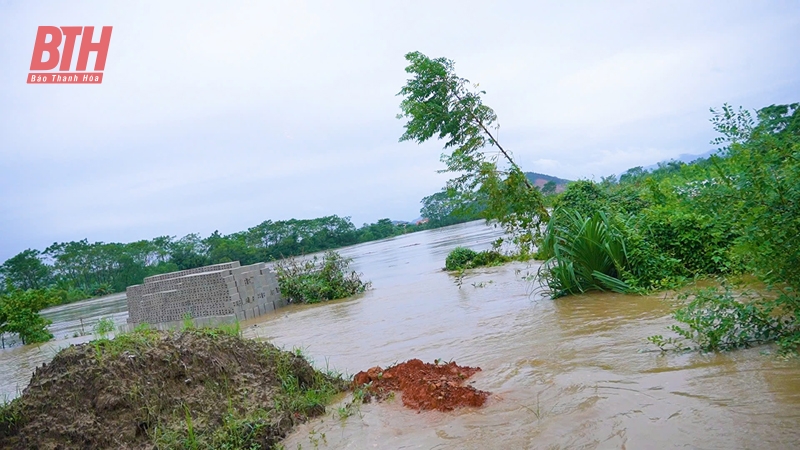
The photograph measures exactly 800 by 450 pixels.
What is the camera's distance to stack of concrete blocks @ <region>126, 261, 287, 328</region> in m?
15.4

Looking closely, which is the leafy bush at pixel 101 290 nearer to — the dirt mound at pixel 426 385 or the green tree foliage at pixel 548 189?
the green tree foliage at pixel 548 189

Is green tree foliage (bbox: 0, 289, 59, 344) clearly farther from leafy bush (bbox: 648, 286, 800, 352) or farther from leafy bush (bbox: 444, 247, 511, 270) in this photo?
leafy bush (bbox: 648, 286, 800, 352)

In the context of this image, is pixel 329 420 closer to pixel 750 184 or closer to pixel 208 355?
pixel 208 355

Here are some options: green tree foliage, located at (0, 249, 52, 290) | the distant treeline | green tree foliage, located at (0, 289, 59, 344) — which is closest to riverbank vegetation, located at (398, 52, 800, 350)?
green tree foliage, located at (0, 289, 59, 344)

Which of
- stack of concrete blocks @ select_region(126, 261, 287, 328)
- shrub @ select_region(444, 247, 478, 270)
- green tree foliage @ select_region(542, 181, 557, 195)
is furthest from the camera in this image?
shrub @ select_region(444, 247, 478, 270)

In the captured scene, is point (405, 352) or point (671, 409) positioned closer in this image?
point (671, 409)

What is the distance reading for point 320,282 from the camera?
1841 cm

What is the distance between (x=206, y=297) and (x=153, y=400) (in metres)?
11.7

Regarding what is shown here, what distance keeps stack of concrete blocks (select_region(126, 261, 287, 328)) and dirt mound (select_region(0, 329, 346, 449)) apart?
9.92 meters

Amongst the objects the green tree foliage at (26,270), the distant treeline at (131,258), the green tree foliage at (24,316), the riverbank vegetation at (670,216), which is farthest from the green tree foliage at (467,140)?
the green tree foliage at (26,270)

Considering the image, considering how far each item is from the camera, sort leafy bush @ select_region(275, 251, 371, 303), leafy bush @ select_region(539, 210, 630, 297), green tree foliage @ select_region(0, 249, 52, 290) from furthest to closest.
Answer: green tree foliage @ select_region(0, 249, 52, 290), leafy bush @ select_region(275, 251, 371, 303), leafy bush @ select_region(539, 210, 630, 297)

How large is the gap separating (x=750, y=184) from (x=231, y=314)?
45.4 ft

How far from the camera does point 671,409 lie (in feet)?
12.2

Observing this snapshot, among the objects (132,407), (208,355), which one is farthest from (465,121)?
Result: (132,407)
